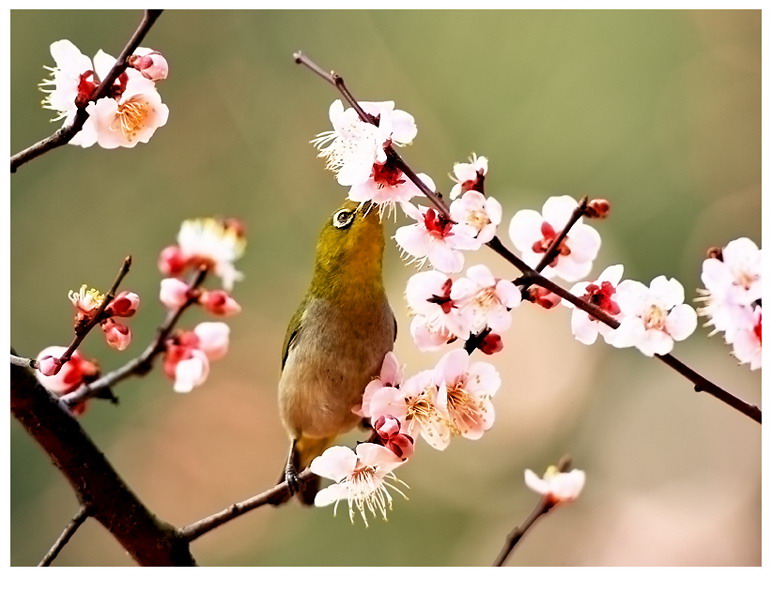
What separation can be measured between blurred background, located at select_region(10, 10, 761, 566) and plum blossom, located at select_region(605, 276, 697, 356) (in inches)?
22.7

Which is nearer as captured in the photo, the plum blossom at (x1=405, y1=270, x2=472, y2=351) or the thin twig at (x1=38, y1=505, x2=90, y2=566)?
the plum blossom at (x1=405, y1=270, x2=472, y2=351)

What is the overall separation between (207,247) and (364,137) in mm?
349

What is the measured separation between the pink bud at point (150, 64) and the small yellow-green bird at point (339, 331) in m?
0.33

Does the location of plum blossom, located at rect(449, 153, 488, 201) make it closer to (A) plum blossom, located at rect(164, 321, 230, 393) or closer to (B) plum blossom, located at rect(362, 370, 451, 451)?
(B) plum blossom, located at rect(362, 370, 451, 451)

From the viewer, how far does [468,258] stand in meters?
1.46

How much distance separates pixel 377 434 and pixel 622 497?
3.14 ft

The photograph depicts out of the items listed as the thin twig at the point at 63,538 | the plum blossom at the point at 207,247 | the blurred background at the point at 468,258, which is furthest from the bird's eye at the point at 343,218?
the thin twig at the point at 63,538

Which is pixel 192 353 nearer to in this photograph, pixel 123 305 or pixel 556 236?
pixel 123 305

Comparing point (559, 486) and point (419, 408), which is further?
point (559, 486)

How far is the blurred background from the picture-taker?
141cm

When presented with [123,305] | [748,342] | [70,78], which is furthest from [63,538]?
[748,342]

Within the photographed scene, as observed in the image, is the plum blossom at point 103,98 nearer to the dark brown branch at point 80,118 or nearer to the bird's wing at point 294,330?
the dark brown branch at point 80,118

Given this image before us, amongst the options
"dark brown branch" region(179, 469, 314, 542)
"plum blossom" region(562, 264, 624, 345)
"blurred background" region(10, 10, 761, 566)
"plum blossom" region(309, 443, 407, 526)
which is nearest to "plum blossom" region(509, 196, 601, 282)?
"plum blossom" region(562, 264, 624, 345)
